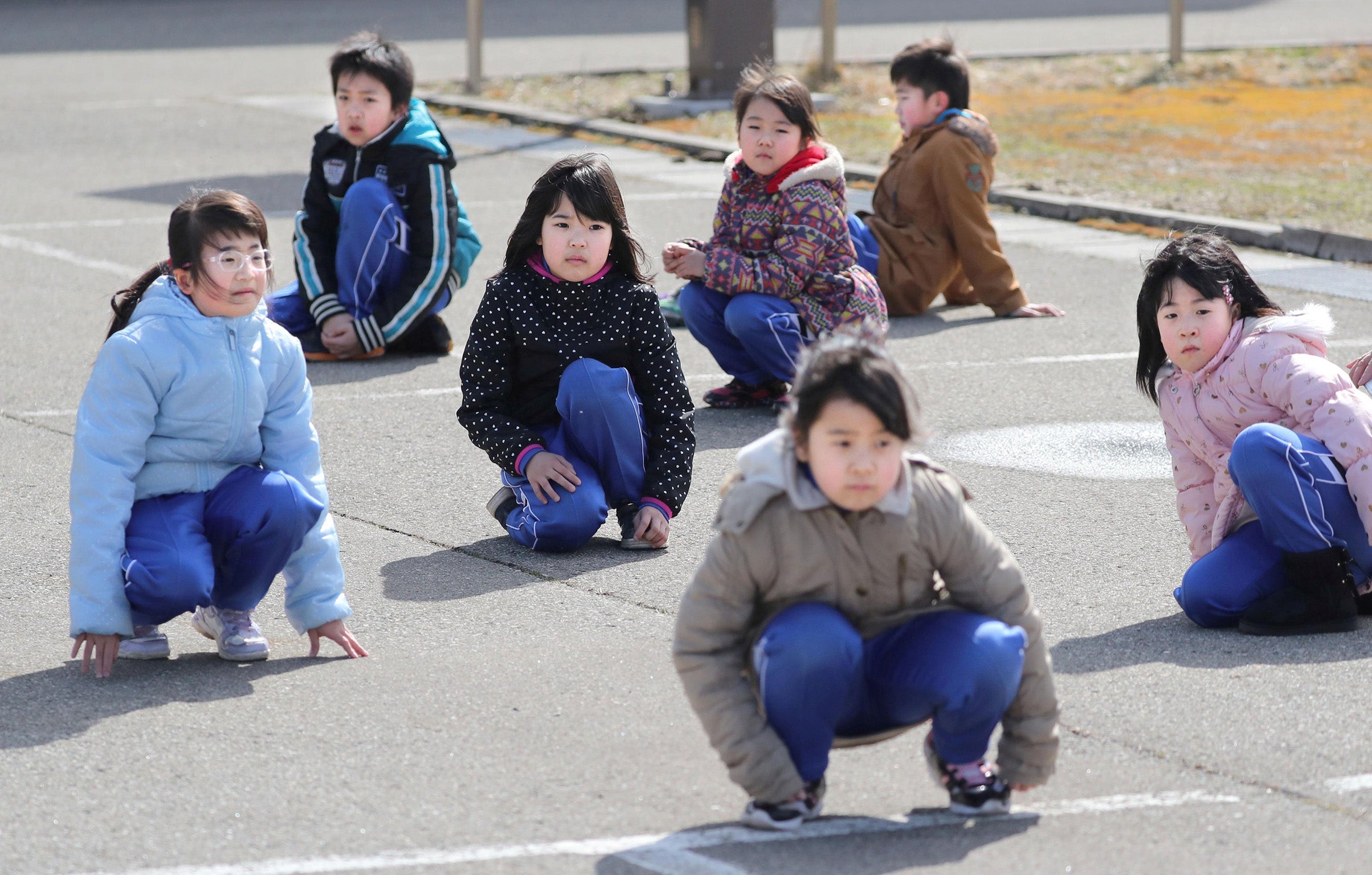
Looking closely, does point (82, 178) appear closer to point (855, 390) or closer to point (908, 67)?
point (908, 67)

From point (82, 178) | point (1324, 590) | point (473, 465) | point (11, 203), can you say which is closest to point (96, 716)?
point (473, 465)

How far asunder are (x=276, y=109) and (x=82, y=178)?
4.03m

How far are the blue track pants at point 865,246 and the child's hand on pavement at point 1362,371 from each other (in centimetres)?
383

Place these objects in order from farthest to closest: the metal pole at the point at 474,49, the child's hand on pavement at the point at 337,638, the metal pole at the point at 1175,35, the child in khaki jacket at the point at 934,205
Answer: the metal pole at the point at 1175,35, the metal pole at the point at 474,49, the child in khaki jacket at the point at 934,205, the child's hand on pavement at the point at 337,638

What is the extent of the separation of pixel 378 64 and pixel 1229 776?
499 centimetres

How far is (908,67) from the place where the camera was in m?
8.45

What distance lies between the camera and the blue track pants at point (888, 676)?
319 cm

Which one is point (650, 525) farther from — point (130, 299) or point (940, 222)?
point (940, 222)

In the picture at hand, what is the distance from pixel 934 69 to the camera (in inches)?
333

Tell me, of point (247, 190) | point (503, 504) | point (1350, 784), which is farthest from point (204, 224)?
point (247, 190)

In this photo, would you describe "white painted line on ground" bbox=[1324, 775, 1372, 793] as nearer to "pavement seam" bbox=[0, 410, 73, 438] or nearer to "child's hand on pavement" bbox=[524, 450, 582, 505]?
Answer: "child's hand on pavement" bbox=[524, 450, 582, 505]

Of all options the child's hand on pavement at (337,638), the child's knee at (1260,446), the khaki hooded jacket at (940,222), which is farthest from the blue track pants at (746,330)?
the child's hand on pavement at (337,638)

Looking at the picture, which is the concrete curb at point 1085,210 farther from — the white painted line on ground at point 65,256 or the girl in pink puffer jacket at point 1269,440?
the white painted line on ground at point 65,256

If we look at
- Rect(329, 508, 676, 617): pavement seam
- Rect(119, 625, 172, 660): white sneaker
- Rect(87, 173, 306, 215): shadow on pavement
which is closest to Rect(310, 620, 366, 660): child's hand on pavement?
Rect(119, 625, 172, 660): white sneaker
